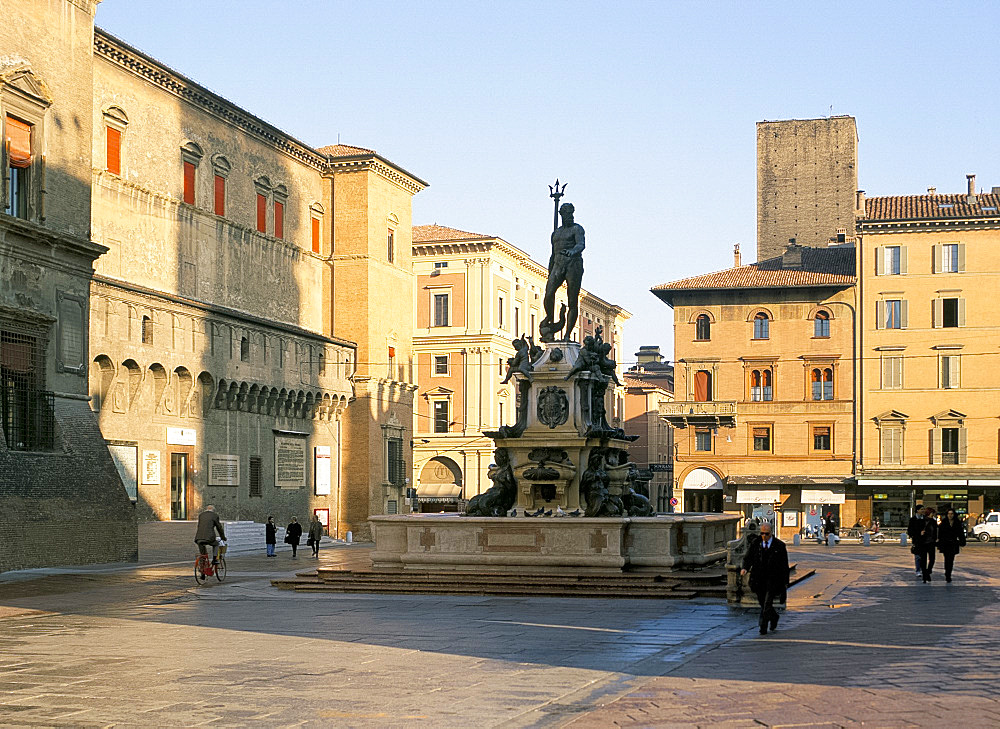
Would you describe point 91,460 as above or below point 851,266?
below

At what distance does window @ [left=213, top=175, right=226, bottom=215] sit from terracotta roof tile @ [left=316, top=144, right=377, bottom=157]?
877 centimetres

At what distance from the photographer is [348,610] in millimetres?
18922

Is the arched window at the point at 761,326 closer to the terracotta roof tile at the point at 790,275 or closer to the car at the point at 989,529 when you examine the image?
the terracotta roof tile at the point at 790,275

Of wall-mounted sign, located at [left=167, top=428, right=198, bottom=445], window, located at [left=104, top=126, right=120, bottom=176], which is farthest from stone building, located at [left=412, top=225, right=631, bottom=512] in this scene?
window, located at [left=104, top=126, right=120, bottom=176]

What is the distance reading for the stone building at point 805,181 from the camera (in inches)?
3120

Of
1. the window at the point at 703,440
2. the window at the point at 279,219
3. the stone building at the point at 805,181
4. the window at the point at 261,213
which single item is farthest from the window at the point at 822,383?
the window at the point at 261,213

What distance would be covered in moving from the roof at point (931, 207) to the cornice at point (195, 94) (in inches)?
1094

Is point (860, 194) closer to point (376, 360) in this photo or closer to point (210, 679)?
point (376, 360)

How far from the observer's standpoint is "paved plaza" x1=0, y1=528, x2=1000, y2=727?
9984 mm

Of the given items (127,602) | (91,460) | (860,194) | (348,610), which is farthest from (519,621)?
(860,194)

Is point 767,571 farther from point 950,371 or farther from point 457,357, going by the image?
point 457,357

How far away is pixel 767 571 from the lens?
1600 cm

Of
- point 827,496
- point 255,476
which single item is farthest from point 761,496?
point 255,476

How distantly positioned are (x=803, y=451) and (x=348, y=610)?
4984 cm
